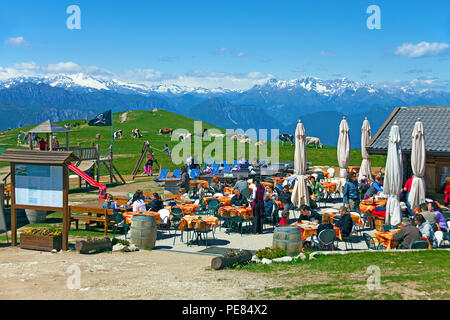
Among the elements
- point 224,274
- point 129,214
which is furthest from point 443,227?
point 129,214

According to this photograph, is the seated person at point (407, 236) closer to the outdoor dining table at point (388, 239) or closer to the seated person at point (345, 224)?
the outdoor dining table at point (388, 239)

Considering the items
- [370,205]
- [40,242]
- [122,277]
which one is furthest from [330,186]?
[122,277]

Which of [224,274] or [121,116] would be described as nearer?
[224,274]

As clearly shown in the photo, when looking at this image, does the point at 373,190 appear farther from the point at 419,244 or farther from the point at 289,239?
the point at 289,239

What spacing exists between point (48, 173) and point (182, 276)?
517 centimetres

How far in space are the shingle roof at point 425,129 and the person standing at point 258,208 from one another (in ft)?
23.2

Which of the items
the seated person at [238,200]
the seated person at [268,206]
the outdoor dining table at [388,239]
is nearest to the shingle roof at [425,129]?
the seated person at [268,206]

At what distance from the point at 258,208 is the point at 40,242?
20.3 feet

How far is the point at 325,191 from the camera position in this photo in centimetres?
2114

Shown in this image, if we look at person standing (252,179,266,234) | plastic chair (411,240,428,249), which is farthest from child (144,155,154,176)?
plastic chair (411,240,428,249)

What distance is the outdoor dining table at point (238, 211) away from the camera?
15180 mm

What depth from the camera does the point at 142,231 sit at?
13070 millimetres
